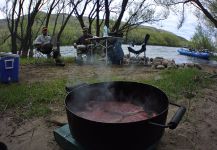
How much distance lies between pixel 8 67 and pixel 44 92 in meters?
1.35

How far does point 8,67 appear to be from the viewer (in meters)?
5.97

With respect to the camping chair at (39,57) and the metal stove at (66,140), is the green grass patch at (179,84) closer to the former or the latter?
the metal stove at (66,140)

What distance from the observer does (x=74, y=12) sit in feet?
54.3

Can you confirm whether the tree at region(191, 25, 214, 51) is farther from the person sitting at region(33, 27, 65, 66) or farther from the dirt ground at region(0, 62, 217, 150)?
the dirt ground at region(0, 62, 217, 150)

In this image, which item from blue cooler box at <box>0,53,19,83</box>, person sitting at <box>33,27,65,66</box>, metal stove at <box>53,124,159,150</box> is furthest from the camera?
person sitting at <box>33,27,65,66</box>

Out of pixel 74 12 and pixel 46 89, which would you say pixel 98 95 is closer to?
pixel 46 89

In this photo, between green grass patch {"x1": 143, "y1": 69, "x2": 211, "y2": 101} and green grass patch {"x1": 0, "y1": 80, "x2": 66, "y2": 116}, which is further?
green grass patch {"x1": 143, "y1": 69, "x2": 211, "y2": 101}

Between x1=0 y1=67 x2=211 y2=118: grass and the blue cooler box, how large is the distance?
207mm

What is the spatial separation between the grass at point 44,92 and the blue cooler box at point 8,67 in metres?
0.21

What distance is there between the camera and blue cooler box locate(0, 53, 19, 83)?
232 inches

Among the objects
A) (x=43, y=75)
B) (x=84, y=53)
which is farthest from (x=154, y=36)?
(x=43, y=75)

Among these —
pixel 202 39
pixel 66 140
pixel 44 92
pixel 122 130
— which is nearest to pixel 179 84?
pixel 44 92

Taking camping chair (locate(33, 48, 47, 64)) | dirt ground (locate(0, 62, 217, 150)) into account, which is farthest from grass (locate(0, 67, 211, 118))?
camping chair (locate(33, 48, 47, 64))

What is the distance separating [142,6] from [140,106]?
17.2 m
